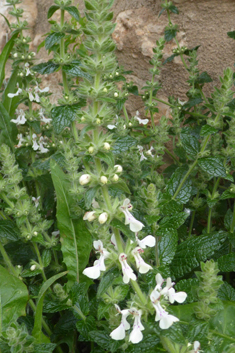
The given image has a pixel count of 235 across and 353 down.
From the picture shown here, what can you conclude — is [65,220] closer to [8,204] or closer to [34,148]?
[8,204]

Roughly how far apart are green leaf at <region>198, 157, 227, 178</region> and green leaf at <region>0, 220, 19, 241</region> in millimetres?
733

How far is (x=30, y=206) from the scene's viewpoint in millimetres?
1378

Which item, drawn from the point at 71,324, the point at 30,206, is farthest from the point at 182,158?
the point at 71,324

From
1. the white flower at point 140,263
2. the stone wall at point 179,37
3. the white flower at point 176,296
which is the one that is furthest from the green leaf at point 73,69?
A: the stone wall at point 179,37

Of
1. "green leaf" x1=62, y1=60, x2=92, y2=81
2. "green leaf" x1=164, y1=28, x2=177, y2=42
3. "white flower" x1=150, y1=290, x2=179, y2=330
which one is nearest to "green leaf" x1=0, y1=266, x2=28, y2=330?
"white flower" x1=150, y1=290, x2=179, y2=330

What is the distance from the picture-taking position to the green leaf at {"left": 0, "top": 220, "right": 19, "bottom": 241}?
1380 millimetres

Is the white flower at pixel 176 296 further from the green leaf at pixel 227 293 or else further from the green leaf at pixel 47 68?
the green leaf at pixel 47 68

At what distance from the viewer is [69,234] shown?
1.47 metres

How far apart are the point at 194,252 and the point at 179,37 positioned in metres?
1.48

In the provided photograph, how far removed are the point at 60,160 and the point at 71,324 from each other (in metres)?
0.61

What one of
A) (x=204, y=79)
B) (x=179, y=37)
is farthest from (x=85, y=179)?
(x=179, y=37)

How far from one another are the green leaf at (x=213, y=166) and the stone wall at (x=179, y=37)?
105 centimetres

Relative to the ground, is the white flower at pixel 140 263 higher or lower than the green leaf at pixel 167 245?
higher

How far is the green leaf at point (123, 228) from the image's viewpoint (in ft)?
2.64
